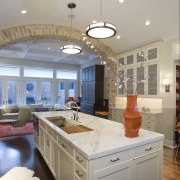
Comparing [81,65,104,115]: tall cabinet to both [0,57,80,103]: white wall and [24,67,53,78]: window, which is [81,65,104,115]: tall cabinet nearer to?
[0,57,80,103]: white wall

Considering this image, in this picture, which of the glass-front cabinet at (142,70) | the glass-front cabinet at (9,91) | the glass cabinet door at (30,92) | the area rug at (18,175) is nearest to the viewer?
the area rug at (18,175)

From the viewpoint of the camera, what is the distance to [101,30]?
3.03m

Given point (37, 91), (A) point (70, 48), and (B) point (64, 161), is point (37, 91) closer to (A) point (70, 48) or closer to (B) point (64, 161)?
(A) point (70, 48)

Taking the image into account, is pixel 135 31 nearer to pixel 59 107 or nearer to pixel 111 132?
pixel 111 132

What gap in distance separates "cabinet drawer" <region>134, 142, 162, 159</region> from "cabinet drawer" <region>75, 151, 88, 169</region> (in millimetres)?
652

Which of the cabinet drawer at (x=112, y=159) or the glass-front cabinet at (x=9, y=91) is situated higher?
the glass-front cabinet at (x=9, y=91)

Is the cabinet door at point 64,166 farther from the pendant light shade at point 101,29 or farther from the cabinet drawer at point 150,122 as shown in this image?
the cabinet drawer at point 150,122

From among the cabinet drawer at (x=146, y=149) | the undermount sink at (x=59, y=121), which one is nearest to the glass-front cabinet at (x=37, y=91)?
the undermount sink at (x=59, y=121)

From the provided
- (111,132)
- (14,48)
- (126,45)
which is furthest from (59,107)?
(111,132)

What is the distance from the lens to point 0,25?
4.43 metres

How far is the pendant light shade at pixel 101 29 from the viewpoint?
8.94 ft

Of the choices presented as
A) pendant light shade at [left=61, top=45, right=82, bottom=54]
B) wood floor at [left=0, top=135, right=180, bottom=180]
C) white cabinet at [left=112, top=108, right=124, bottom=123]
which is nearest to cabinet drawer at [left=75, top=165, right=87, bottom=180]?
wood floor at [left=0, top=135, right=180, bottom=180]

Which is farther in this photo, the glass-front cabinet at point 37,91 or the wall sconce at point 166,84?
the glass-front cabinet at point 37,91

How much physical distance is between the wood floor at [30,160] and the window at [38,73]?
539cm
